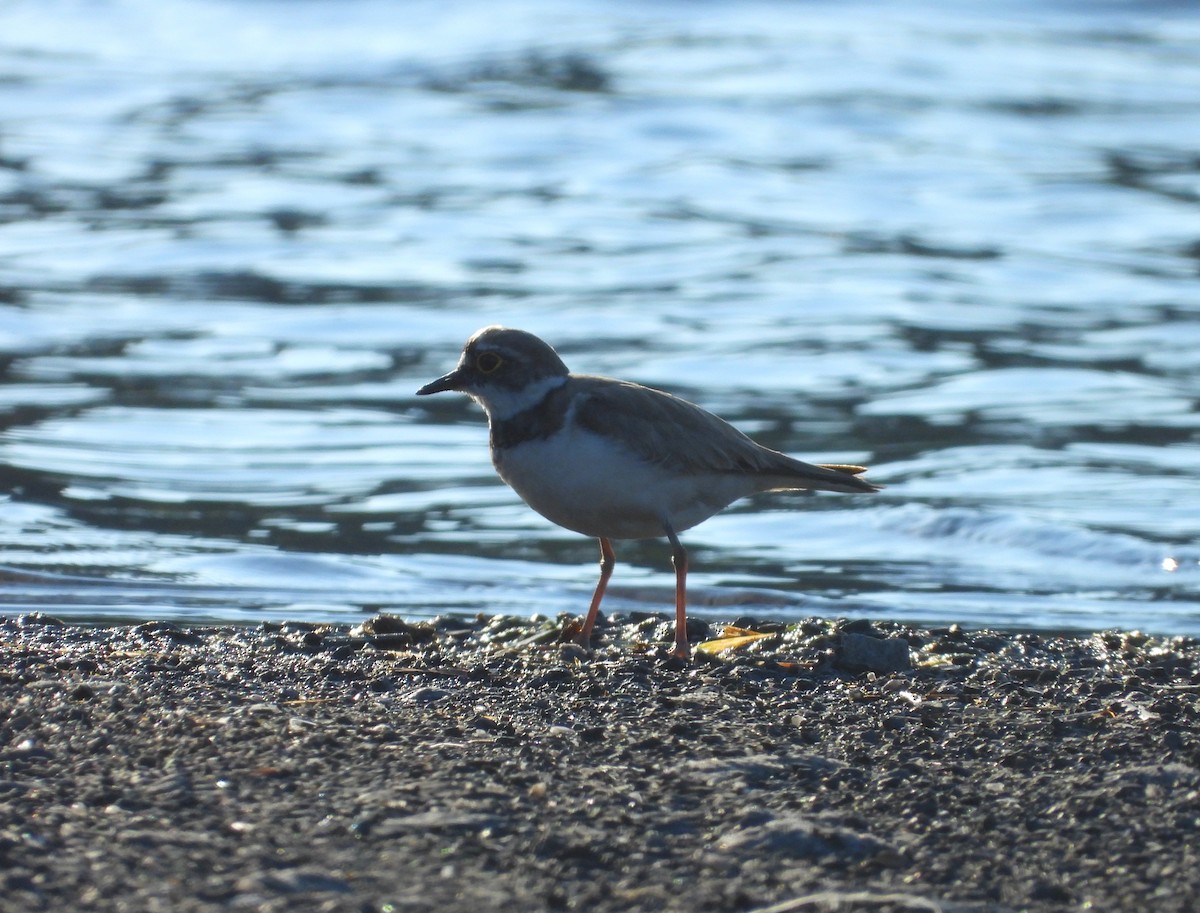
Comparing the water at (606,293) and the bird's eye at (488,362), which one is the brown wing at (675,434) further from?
the water at (606,293)

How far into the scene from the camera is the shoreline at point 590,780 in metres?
4.06

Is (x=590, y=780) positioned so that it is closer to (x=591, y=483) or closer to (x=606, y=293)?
(x=591, y=483)

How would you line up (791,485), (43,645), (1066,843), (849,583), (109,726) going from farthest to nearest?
1. (849,583)
2. (791,485)
3. (43,645)
4. (109,726)
5. (1066,843)

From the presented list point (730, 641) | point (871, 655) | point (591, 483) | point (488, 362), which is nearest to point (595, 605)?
point (730, 641)

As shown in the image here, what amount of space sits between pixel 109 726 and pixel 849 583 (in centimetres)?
492

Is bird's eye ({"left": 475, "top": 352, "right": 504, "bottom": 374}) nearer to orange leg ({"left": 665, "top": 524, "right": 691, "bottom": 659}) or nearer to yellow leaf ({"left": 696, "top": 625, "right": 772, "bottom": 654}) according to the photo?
orange leg ({"left": 665, "top": 524, "right": 691, "bottom": 659})

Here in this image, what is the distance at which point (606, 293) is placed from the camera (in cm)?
1664

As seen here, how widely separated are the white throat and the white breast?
169 mm

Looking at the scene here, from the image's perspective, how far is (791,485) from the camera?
7441 mm

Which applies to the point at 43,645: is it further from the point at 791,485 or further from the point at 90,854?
the point at 791,485

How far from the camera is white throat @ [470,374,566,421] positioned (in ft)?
21.9

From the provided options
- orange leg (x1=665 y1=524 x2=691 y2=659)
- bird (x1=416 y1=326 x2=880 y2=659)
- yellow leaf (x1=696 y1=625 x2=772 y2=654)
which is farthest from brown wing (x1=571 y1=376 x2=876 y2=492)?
yellow leaf (x1=696 y1=625 x2=772 y2=654)

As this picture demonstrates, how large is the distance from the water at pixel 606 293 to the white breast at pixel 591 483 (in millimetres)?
1967

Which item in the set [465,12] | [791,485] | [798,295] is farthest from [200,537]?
[465,12]
